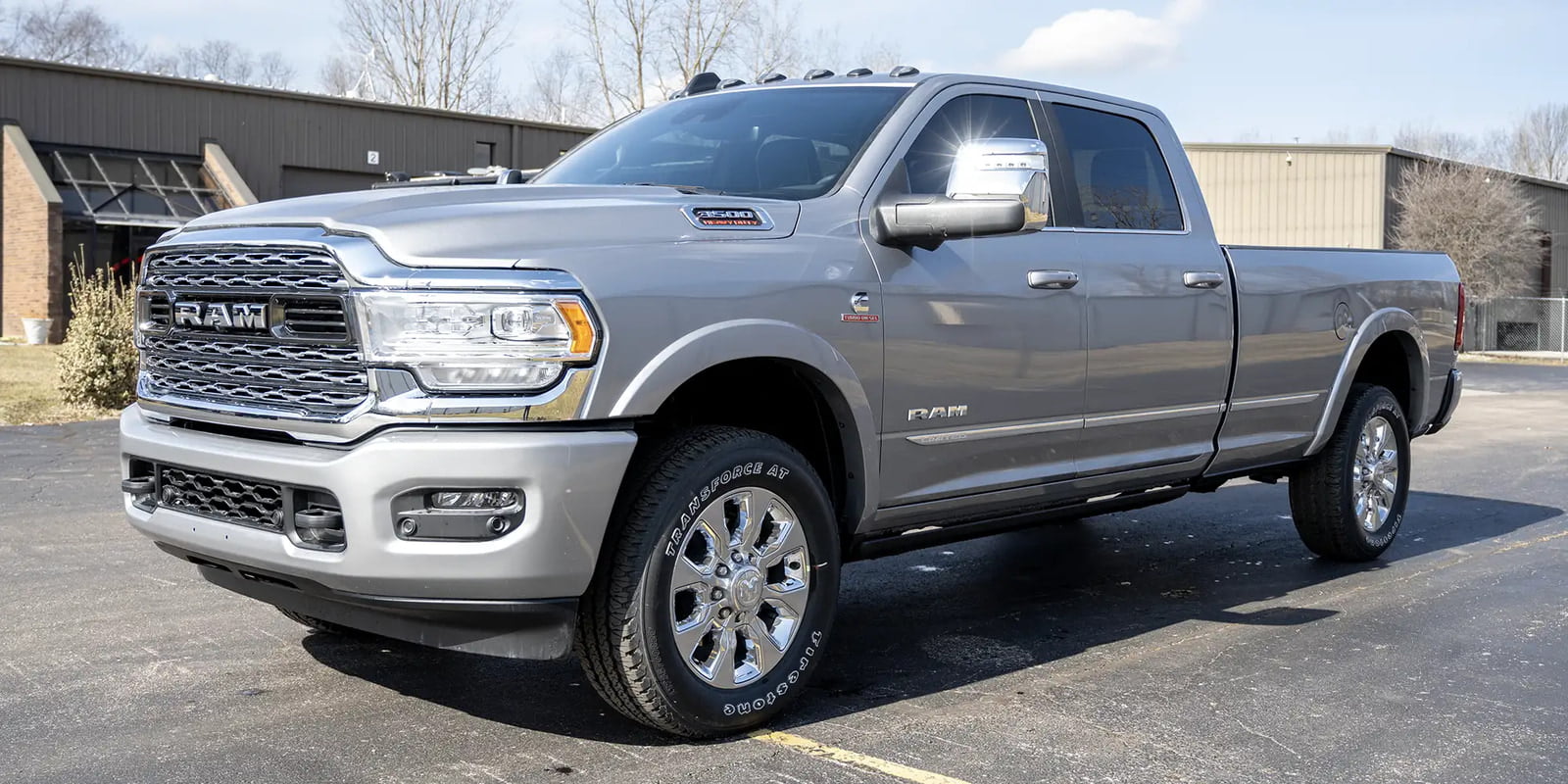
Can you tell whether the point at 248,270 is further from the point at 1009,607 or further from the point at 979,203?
the point at 1009,607

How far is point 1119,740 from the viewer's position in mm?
Answer: 4219

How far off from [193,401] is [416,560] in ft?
3.41

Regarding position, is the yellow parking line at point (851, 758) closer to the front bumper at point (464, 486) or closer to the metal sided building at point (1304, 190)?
the front bumper at point (464, 486)

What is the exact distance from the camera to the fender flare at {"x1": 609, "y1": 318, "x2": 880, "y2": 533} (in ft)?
12.8

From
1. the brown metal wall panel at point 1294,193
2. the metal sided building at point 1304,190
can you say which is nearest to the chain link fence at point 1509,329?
the metal sided building at point 1304,190

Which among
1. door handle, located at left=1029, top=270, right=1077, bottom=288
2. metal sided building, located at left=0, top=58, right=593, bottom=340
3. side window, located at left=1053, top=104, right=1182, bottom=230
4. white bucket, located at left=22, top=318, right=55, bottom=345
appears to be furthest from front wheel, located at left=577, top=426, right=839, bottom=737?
white bucket, located at left=22, top=318, right=55, bottom=345

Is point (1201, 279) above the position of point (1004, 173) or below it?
below

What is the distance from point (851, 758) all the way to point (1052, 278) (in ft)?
6.46

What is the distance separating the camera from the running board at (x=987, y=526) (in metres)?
4.96

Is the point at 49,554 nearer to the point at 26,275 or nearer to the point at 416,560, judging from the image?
the point at 416,560

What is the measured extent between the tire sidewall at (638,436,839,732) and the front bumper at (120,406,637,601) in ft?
0.71

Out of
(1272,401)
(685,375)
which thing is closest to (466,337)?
(685,375)

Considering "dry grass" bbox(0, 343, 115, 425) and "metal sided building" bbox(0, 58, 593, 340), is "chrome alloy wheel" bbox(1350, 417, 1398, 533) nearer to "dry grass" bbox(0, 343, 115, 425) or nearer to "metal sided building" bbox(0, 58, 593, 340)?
"dry grass" bbox(0, 343, 115, 425)

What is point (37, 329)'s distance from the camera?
26.7 meters
